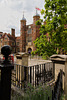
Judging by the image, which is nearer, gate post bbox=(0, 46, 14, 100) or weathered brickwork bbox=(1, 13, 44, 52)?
gate post bbox=(0, 46, 14, 100)

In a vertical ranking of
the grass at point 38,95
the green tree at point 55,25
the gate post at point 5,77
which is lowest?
the grass at point 38,95

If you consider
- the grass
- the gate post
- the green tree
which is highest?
the green tree

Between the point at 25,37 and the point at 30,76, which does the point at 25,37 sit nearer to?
the point at 25,37

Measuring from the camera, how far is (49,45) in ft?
25.5

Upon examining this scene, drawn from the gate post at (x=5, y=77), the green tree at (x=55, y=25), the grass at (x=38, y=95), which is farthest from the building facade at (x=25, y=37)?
the gate post at (x=5, y=77)

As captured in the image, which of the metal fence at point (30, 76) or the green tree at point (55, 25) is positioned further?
the green tree at point (55, 25)

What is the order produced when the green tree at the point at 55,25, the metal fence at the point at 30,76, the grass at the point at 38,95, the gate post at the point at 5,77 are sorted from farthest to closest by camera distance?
the green tree at the point at 55,25
the metal fence at the point at 30,76
the grass at the point at 38,95
the gate post at the point at 5,77

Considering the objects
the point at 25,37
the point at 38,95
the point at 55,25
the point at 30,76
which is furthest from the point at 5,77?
the point at 25,37

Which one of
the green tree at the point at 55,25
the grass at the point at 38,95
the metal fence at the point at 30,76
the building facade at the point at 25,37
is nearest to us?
the grass at the point at 38,95

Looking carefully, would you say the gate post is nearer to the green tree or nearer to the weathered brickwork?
the green tree

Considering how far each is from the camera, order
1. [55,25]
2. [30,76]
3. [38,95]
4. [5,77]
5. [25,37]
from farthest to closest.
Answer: [25,37]
[55,25]
[30,76]
[38,95]
[5,77]

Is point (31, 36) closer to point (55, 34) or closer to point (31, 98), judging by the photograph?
point (55, 34)

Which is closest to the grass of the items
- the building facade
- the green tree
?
the green tree

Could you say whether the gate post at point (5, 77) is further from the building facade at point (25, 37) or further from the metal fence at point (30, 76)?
the building facade at point (25, 37)
